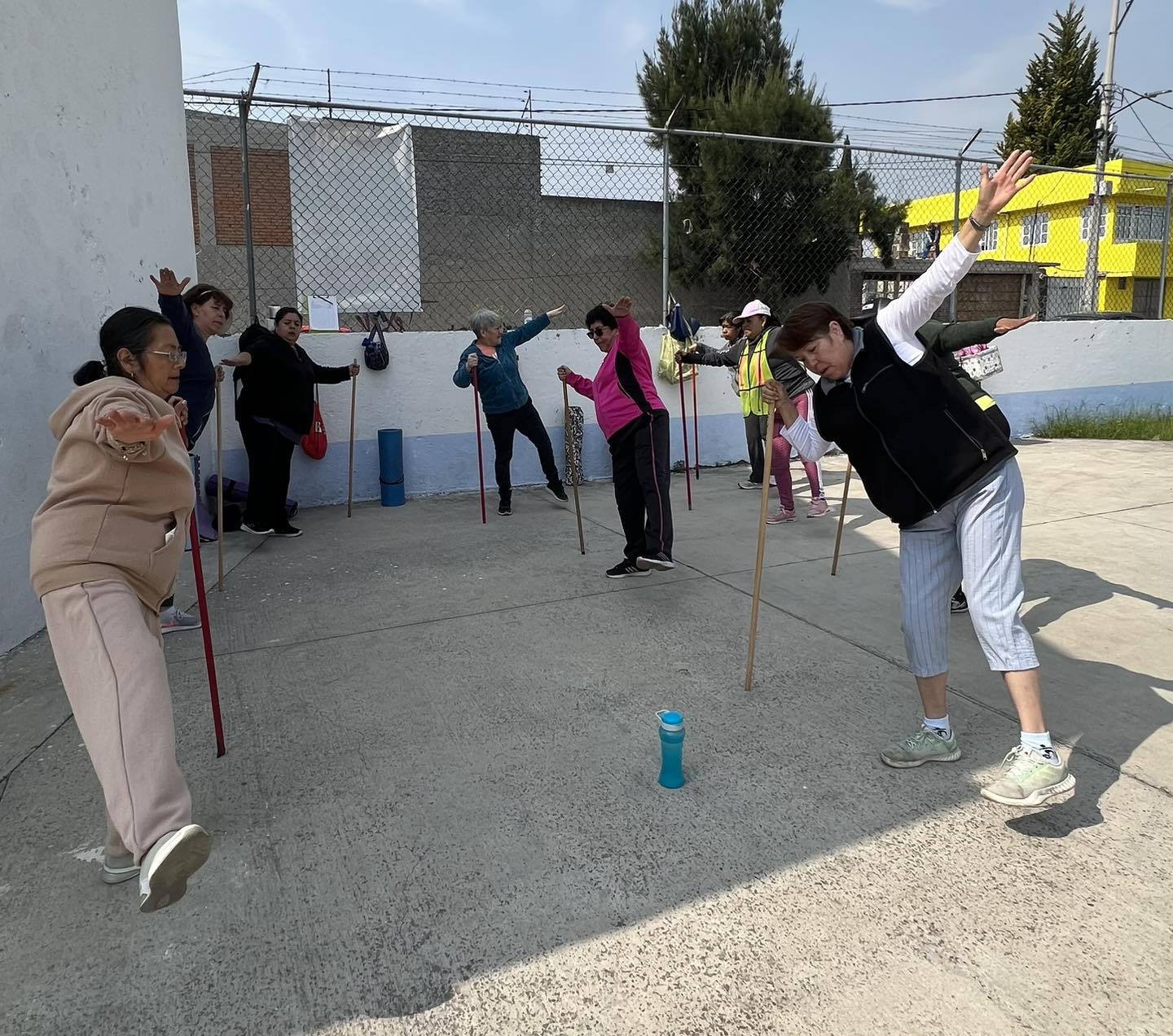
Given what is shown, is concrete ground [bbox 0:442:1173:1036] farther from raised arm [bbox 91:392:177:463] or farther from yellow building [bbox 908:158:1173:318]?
yellow building [bbox 908:158:1173:318]

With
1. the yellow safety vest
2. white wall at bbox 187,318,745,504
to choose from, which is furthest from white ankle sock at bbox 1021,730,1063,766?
white wall at bbox 187,318,745,504

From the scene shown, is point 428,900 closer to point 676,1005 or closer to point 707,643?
point 676,1005

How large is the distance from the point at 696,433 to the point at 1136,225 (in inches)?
1060

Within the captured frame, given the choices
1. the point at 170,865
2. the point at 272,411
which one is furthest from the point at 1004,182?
the point at 272,411

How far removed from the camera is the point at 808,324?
110 inches

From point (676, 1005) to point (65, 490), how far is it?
6.61 ft

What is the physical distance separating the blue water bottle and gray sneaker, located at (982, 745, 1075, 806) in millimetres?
963

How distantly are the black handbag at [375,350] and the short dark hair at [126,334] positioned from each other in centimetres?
531

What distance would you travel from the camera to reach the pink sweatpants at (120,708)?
2.20 m

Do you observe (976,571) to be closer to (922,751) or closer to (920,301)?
(922,751)

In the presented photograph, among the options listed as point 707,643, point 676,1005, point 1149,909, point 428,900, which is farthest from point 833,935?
point 707,643

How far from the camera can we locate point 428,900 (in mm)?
2359

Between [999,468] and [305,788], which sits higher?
[999,468]

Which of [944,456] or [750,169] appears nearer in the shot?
[944,456]
